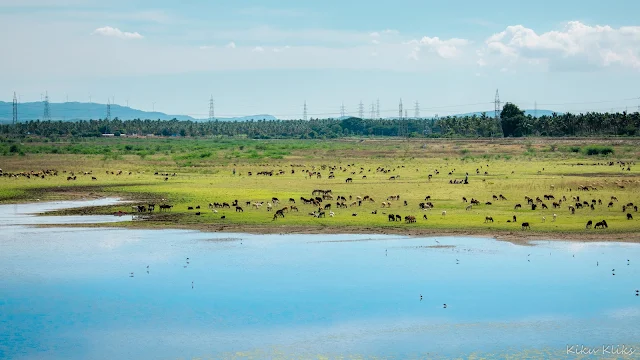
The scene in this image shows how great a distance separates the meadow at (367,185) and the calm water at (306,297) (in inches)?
140

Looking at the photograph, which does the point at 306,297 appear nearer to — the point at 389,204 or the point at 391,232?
the point at 391,232

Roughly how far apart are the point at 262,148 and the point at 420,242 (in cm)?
9364

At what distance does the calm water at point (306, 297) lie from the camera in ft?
70.7

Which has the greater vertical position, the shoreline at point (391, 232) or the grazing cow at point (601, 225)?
the grazing cow at point (601, 225)

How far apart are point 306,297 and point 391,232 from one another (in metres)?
13.4

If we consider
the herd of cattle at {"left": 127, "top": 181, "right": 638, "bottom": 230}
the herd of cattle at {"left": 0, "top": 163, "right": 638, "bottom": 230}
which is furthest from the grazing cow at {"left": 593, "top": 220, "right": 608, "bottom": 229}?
the herd of cattle at {"left": 127, "top": 181, "right": 638, "bottom": 230}

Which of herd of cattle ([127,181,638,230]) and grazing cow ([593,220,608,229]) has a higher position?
herd of cattle ([127,181,638,230])

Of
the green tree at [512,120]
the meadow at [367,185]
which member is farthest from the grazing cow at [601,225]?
the green tree at [512,120]

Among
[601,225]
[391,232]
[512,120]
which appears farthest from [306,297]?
[512,120]

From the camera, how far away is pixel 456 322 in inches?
938

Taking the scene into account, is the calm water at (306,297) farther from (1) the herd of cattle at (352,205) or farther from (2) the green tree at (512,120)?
(2) the green tree at (512,120)

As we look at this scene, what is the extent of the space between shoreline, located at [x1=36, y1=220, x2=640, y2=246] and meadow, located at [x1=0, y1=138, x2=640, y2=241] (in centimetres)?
10

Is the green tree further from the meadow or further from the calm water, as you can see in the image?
the calm water

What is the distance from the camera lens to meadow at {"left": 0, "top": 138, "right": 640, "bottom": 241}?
41594 millimetres
